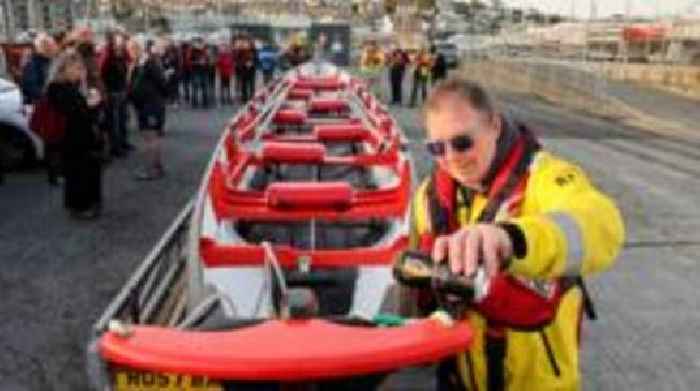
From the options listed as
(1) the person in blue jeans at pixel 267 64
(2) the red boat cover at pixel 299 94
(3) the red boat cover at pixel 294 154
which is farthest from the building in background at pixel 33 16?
(3) the red boat cover at pixel 294 154

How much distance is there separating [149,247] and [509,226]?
25.9 feet

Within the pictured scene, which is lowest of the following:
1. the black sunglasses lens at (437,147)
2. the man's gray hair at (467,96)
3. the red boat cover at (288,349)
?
the red boat cover at (288,349)

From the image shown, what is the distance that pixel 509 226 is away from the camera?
2.49 m

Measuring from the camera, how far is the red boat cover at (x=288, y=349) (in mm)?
2512

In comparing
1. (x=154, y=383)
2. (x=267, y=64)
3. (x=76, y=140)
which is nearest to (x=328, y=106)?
(x=76, y=140)

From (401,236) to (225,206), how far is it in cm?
117

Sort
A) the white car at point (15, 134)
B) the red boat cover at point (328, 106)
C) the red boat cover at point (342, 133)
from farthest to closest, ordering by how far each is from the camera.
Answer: the white car at point (15, 134) < the red boat cover at point (328, 106) < the red boat cover at point (342, 133)

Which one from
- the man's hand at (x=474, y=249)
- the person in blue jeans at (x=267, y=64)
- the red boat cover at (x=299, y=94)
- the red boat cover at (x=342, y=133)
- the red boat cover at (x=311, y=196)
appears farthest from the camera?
the person in blue jeans at (x=267, y=64)

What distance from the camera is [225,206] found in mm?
6871

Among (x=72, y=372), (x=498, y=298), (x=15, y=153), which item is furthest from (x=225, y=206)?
(x=15, y=153)

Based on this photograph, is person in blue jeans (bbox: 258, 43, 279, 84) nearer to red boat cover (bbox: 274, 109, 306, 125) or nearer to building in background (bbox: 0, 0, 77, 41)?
building in background (bbox: 0, 0, 77, 41)

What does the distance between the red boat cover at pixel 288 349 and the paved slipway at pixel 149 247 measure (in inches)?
71.0

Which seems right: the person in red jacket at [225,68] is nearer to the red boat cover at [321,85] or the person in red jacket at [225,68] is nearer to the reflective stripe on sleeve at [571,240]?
the red boat cover at [321,85]

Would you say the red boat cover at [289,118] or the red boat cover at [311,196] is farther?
the red boat cover at [289,118]
